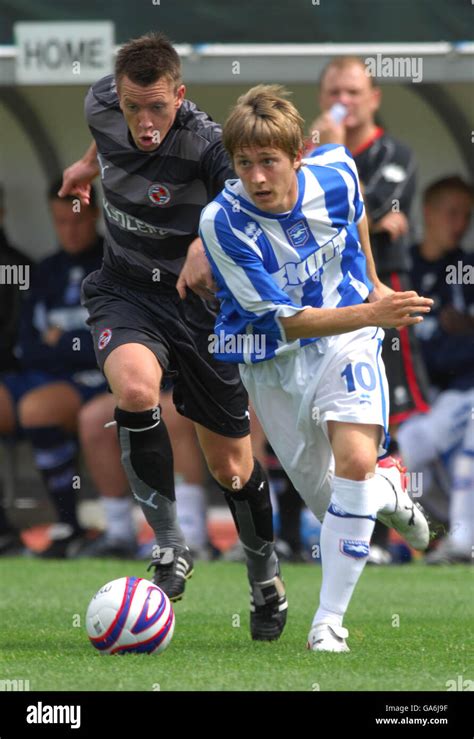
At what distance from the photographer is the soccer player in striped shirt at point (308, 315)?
523 cm

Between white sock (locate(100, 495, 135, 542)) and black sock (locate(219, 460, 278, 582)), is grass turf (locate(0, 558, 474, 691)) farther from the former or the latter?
white sock (locate(100, 495, 135, 542))

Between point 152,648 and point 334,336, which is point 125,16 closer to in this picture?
point 334,336

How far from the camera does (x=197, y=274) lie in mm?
5535

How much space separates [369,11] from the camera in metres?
9.28

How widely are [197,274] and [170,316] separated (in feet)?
1.57

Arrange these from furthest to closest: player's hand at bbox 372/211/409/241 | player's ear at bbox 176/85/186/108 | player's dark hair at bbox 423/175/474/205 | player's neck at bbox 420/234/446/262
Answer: player's dark hair at bbox 423/175/474/205, player's neck at bbox 420/234/446/262, player's hand at bbox 372/211/409/241, player's ear at bbox 176/85/186/108

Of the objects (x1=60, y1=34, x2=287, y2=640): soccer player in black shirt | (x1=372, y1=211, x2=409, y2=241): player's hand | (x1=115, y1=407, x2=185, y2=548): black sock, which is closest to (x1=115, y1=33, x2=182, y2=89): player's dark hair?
(x1=60, y1=34, x2=287, y2=640): soccer player in black shirt

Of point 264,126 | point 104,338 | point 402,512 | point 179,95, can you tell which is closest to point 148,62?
point 179,95

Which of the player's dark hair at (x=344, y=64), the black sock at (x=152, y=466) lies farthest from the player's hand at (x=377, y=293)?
the player's dark hair at (x=344, y=64)

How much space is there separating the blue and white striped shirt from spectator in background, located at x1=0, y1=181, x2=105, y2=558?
4.61 m

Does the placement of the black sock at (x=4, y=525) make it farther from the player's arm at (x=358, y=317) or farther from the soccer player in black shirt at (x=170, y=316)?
the player's arm at (x=358, y=317)

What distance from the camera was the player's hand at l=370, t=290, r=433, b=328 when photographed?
5008 millimetres

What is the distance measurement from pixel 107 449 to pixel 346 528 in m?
4.75
